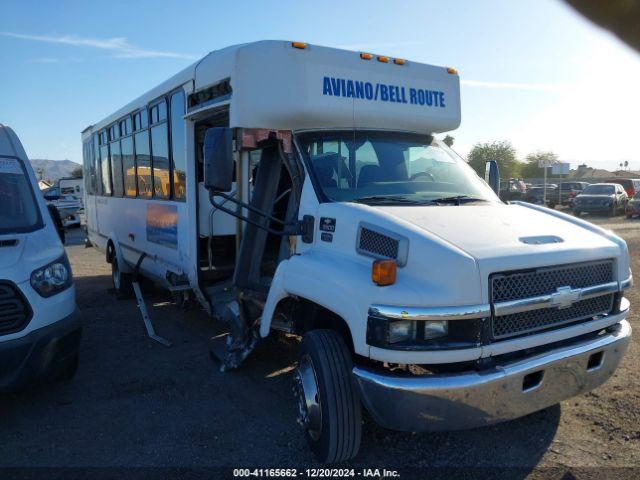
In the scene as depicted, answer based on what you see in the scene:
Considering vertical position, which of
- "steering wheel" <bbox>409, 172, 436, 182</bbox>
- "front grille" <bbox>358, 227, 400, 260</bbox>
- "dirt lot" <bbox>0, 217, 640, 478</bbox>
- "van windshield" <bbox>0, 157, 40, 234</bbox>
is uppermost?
"steering wheel" <bbox>409, 172, 436, 182</bbox>

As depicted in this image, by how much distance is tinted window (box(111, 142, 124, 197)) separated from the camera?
28.1 feet

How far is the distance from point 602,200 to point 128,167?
79.0ft

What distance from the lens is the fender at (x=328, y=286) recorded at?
3.05 m

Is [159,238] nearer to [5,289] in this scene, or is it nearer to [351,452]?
[5,289]

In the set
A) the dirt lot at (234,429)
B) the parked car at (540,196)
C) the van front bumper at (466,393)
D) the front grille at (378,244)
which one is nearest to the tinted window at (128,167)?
the dirt lot at (234,429)

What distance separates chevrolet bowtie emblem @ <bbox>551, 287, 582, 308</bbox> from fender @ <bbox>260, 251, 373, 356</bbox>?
3.71 ft

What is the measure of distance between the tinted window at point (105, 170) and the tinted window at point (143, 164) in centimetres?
197

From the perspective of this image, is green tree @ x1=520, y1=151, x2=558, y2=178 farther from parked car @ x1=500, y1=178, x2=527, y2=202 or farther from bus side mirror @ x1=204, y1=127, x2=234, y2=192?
bus side mirror @ x1=204, y1=127, x2=234, y2=192

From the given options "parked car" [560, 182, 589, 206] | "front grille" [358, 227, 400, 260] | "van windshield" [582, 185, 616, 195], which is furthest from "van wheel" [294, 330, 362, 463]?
"parked car" [560, 182, 589, 206]

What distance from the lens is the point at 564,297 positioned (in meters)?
3.21

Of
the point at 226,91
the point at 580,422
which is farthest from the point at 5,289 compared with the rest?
the point at 580,422

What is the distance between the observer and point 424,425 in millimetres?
2969

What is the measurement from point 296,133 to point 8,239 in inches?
97.7

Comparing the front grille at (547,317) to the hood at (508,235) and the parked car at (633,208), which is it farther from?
the parked car at (633,208)
